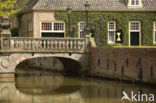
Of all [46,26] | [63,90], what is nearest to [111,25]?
[46,26]

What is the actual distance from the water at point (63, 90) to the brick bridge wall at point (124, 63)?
0.74 metres

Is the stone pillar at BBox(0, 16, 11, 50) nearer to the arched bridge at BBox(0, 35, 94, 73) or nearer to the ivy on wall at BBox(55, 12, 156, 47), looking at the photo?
the arched bridge at BBox(0, 35, 94, 73)

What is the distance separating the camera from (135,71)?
22656 millimetres

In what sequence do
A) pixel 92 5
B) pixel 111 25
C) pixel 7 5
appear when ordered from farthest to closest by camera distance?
1. pixel 111 25
2. pixel 92 5
3. pixel 7 5

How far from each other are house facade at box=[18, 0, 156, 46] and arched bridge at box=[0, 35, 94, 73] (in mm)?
6898

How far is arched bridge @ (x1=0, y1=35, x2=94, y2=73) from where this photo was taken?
25969 millimetres

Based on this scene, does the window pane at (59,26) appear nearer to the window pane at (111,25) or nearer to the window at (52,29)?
the window at (52,29)

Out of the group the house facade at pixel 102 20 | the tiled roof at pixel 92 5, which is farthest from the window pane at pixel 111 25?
the tiled roof at pixel 92 5

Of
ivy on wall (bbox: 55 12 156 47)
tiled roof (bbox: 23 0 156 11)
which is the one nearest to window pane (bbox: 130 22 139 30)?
ivy on wall (bbox: 55 12 156 47)

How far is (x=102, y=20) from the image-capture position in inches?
1395

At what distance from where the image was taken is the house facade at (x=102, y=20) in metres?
34.6

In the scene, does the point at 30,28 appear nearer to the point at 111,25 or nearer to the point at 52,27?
the point at 52,27

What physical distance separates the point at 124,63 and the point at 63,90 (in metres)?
4.50

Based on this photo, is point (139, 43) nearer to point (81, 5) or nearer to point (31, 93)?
point (81, 5)
